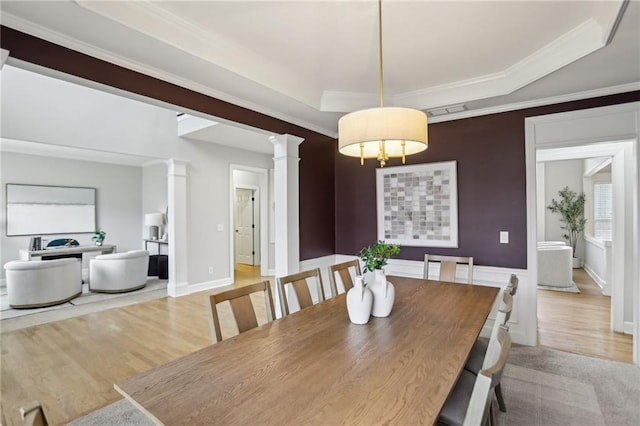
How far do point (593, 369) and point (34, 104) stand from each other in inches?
262

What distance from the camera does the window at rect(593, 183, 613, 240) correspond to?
6.68 metres

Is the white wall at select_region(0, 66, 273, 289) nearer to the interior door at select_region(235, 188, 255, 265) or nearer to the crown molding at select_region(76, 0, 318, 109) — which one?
the interior door at select_region(235, 188, 255, 265)

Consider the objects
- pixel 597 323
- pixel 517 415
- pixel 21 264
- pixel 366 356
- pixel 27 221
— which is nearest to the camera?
pixel 366 356

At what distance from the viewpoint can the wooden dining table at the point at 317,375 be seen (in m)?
1.03

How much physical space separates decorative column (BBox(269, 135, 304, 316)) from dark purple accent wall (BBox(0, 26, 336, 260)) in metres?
0.15

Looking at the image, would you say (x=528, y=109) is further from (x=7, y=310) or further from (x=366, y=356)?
(x=7, y=310)

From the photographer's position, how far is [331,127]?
13.7ft

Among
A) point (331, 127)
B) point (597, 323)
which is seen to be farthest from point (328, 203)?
point (597, 323)

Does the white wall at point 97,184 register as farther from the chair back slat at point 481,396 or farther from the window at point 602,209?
the window at point 602,209

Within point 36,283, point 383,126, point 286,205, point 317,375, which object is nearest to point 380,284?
point 317,375

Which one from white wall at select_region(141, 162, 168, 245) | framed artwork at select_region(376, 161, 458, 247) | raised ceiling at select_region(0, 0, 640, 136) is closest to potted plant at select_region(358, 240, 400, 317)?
raised ceiling at select_region(0, 0, 640, 136)

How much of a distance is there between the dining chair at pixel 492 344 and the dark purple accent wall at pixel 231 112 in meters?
2.30

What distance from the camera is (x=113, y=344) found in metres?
3.37

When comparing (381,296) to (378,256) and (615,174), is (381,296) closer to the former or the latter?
(378,256)
